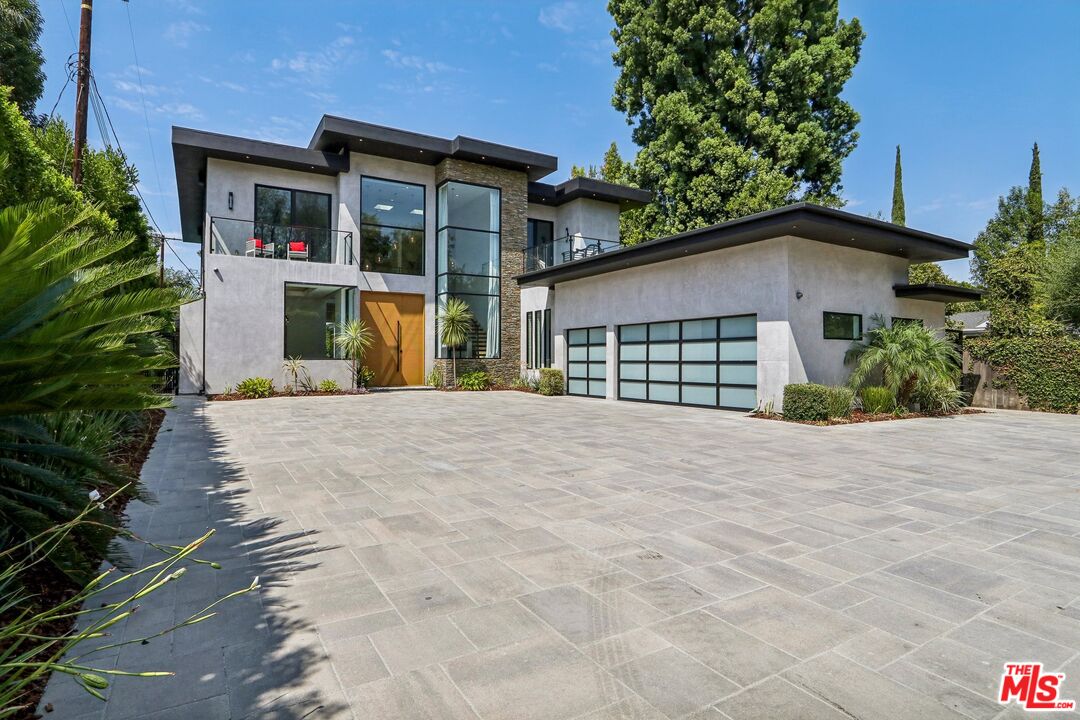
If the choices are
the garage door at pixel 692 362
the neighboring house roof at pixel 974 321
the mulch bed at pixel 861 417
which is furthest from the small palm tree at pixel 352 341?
the neighboring house roof at pixel 974 321

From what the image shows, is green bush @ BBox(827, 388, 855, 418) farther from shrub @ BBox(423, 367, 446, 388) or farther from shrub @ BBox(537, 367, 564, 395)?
shrub @ BBox(423, 367, 446, 388)

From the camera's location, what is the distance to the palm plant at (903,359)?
37.2ft

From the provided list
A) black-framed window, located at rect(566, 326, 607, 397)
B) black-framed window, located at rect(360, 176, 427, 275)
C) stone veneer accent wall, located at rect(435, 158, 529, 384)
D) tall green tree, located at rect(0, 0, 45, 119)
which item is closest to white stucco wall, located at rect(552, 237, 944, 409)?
black-framed window, located at rect(566, 326, 607, 397)

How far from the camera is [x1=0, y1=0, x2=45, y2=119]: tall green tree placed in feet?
55.2

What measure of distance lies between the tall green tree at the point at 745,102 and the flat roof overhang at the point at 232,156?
13642mm

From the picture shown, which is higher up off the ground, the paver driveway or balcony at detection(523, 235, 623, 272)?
balcony at detection(523, 235, 623, 272)

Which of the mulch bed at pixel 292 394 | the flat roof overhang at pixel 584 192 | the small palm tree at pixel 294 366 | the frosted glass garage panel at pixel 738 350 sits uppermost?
the flat roof overhang at pixel 584 192

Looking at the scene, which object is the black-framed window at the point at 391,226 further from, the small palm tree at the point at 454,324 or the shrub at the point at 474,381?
the shrub at the point at 474,381

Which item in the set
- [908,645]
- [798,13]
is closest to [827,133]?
[798,13]

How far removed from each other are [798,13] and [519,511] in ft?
81.5

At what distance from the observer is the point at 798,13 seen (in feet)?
69.5

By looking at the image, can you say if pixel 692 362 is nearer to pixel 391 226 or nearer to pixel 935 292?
pixel 935 292

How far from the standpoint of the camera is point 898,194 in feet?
108

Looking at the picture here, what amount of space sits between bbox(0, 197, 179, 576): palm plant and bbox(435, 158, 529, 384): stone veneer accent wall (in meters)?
15.5
